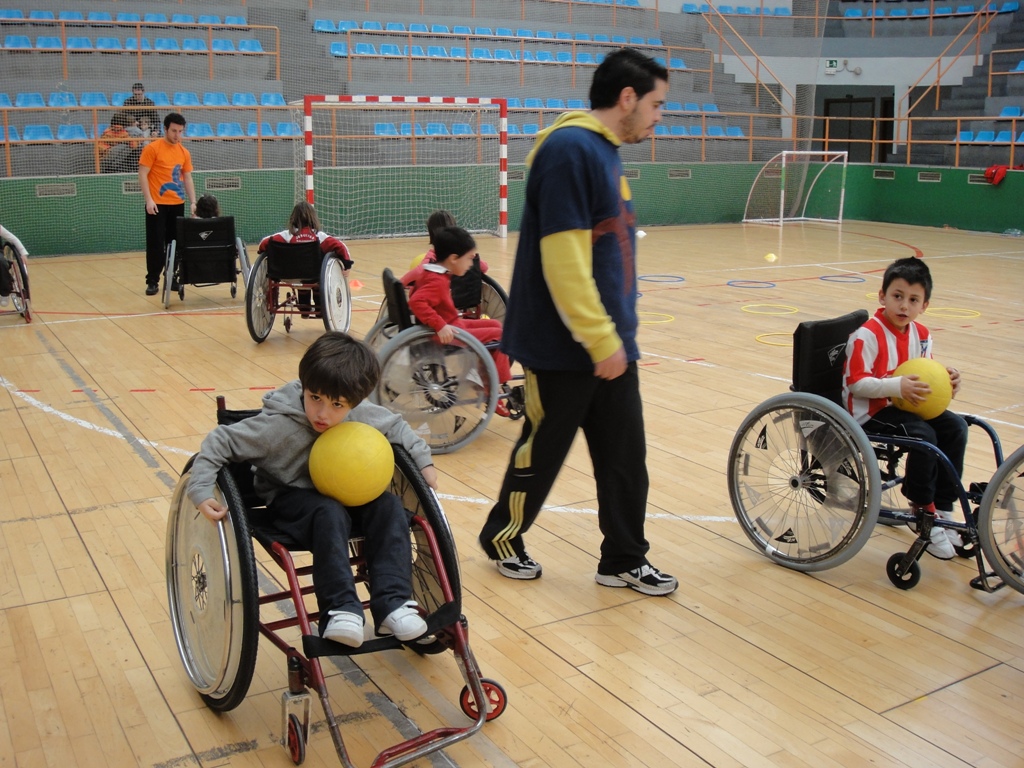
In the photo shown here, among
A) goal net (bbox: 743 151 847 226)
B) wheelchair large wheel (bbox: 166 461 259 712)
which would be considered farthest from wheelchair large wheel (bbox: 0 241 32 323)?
goal net (bbox: 743 151 847 226)

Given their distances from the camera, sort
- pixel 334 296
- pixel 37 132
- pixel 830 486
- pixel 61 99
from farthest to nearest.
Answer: pixel 61 99
pixel 37 132
pixel 334 296
pixel 830 486

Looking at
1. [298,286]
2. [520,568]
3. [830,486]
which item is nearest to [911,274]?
[830,486]

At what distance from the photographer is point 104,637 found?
299 centimetres

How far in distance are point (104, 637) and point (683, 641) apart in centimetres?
160

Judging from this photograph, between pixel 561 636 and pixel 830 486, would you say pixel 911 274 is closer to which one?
pixel 830 486

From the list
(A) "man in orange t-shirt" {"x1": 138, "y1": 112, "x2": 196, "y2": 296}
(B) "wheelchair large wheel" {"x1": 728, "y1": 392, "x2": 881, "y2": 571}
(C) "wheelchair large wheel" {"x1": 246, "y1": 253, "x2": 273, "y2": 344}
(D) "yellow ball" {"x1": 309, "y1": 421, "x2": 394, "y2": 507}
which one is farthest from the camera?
(A) "man in orange t-shirt" {"x1": 138, "y1": 112, "x2": 196, "y2": 296}

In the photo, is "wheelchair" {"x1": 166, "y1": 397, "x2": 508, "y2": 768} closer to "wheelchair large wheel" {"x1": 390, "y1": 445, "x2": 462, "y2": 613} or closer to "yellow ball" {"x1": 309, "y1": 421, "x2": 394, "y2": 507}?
"wheelchair large wheel" {"x1": 390, "y1": 445, "x2": 462, "y2": 613}

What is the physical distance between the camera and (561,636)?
3.03 m

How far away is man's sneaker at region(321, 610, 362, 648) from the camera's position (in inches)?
88.4

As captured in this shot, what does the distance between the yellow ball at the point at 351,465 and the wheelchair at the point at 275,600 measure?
0.12m

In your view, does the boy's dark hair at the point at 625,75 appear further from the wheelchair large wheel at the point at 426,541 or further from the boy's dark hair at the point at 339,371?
the wheelchair large wheel at the point at 426,541

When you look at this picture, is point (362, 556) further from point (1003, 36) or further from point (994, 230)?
point (1003, 36)

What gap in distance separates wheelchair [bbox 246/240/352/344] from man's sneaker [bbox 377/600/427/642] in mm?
4396

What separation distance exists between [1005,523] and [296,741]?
80.0 inches
